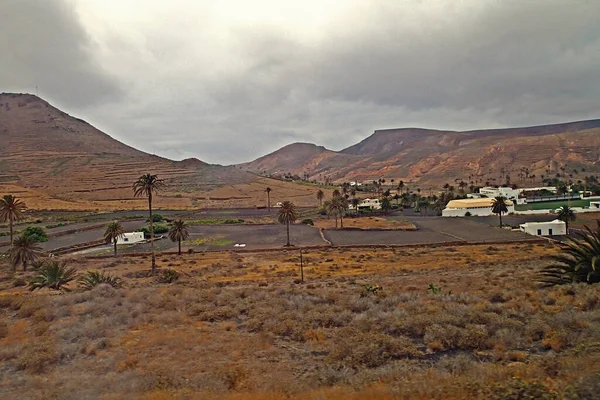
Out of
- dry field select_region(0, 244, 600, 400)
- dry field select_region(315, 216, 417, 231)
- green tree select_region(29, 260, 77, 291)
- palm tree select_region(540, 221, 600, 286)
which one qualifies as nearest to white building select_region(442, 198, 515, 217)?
dry field select_region(315, 216, 417, 231)

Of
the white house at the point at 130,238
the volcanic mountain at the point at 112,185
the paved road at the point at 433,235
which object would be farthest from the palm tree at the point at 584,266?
the volcanic mountain at the point at 112,185

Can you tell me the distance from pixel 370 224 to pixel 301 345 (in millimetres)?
75338

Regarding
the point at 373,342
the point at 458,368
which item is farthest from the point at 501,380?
the point at 373,342

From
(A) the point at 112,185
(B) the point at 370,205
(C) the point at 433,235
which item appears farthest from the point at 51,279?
(A) the point at 112,185

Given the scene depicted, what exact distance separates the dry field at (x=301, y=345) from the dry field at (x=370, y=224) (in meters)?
59.3

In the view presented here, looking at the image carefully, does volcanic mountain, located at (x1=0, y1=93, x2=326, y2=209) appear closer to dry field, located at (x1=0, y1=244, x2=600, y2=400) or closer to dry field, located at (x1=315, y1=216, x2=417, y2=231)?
dry field, located at (x1=315, y1=216, x2=417, y2=231)

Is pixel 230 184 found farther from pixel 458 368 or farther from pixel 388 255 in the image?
pixel 458 368

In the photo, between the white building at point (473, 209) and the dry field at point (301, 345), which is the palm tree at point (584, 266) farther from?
the white building at point (473, 209)

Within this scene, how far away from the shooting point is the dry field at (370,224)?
77875mm

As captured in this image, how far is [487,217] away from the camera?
91438mm

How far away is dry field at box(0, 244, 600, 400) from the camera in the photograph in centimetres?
799

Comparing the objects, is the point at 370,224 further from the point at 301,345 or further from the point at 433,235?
the point at 301,345

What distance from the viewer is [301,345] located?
38.0 ft

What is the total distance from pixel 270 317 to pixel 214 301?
13.2 ft
